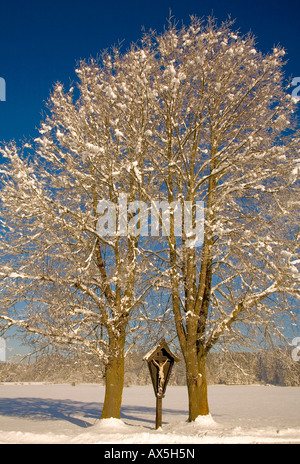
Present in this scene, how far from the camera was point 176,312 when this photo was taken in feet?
31.6

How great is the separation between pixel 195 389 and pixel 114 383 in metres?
2.25

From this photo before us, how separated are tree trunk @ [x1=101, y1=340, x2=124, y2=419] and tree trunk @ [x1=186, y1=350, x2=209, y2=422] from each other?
6.35 ft

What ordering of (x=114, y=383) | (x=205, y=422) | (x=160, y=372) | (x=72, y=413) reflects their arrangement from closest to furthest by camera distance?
(x=205, y=422)
(x=160, y=372)
(x=114, y=383)
(x=72, y=413)

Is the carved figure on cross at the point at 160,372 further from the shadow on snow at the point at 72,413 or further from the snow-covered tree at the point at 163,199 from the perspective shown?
the shadow on snow at the point at 72,413

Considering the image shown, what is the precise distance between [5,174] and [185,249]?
553 cm

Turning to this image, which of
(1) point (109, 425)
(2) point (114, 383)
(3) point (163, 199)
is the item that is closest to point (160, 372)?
(2) point (114, 383)

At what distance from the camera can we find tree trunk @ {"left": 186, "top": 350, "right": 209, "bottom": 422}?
8898mm

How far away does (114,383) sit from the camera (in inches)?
378

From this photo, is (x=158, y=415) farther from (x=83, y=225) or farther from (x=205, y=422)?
(x=83, y=225)

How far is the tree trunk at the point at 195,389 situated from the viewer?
890 centimetres

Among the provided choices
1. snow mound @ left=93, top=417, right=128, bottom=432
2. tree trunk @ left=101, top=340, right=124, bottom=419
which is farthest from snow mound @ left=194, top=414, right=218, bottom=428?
tree trunk @ left=101, top=340, right=124, bottom=419
